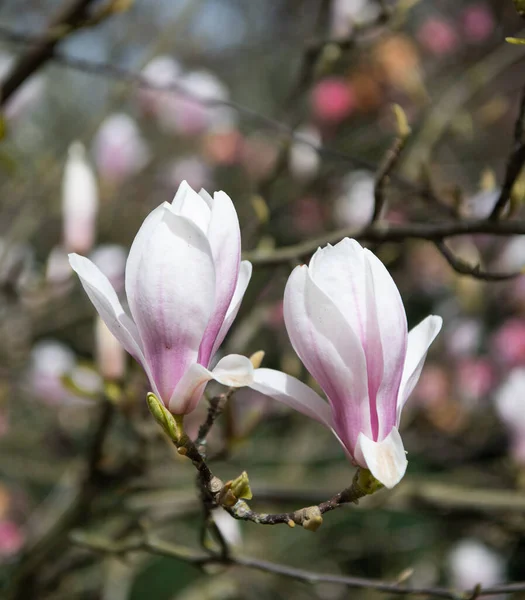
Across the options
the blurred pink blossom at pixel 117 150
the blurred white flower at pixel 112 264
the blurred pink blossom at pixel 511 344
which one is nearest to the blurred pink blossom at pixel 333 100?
the blurred pink blossom at pixel 117 150

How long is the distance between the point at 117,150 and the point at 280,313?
76cm

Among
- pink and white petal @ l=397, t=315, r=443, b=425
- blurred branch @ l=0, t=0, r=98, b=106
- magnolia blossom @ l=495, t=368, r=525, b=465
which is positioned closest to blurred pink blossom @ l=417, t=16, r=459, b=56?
magnolia blossom @ l=495, t=368, r=525, b=465

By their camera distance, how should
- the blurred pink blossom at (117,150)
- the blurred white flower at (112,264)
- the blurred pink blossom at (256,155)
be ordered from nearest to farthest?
the blurred white flower at (112,264) < the blurred pink blossom at (117,150) < the blurred pink blossom at (256,155)

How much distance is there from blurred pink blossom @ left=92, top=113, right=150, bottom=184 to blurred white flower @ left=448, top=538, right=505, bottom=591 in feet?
5.14

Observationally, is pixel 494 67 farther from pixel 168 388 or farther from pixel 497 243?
pixel 168 388

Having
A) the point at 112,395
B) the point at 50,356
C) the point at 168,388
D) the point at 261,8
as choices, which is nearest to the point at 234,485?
the point at 168,388

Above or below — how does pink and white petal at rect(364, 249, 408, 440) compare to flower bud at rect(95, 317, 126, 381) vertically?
above

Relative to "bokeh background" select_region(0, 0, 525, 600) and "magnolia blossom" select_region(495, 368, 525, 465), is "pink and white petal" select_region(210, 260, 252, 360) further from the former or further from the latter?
"magnolia blossom" select_region(495, 368, 525, 465)

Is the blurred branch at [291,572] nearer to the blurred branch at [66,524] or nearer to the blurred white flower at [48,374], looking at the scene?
the blurred branch at [66,524]

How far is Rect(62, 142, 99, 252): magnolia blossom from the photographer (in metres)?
1.21

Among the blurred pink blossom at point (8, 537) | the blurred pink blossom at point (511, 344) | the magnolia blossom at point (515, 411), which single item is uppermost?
the magnolia blossom at point (515, 411)

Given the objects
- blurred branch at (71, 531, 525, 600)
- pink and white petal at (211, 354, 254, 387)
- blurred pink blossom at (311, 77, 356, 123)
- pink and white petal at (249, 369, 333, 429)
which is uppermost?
pink and white petal at (211, 354, 254, 387)

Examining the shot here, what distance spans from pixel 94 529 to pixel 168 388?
52.5 inches

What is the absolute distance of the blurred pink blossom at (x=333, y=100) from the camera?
2.76 meters
